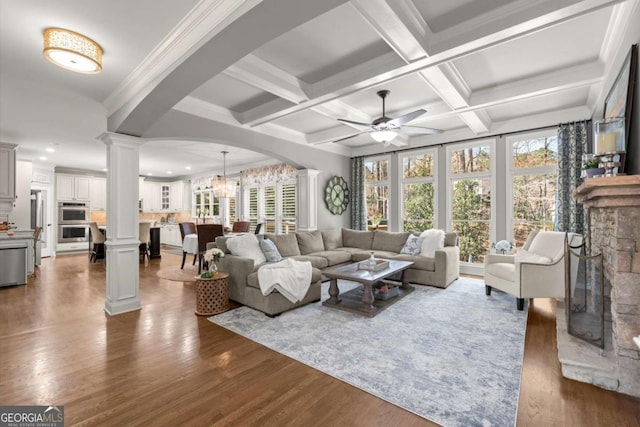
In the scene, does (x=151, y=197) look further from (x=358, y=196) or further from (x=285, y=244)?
(x=358, y=196)

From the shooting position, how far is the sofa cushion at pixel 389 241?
577cm

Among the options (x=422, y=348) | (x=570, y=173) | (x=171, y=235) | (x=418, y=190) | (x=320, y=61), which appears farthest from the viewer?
(x=171, y=235)

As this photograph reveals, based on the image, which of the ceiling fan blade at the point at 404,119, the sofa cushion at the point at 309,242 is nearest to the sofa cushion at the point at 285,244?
the sofa cushion at the point at 309,242

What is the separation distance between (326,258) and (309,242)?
657 mm

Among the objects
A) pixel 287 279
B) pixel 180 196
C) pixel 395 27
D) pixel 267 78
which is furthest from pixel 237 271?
pixel 180 196

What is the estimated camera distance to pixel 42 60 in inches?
110

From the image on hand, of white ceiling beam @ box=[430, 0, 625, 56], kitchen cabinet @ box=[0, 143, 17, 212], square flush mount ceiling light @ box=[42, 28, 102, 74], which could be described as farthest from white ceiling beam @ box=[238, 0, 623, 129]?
kitchen cabinet @ box=[0, 143, 17, 212]

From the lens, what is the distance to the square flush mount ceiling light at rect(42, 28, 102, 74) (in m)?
2.32

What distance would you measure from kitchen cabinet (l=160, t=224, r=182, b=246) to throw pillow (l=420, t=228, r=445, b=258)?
7.78 m

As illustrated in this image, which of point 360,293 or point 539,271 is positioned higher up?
point 539,271

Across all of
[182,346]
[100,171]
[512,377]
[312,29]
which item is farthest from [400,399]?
[100,171]

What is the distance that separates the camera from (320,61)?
3084 millimetres

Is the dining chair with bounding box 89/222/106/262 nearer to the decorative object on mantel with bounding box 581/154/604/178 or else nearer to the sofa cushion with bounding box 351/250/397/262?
the sofa cushion with bounding box 351/250/397/262

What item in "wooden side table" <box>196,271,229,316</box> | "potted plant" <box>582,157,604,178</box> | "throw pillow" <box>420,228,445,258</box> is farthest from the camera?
"throw pillow" <box>420,228,445,258</box>
